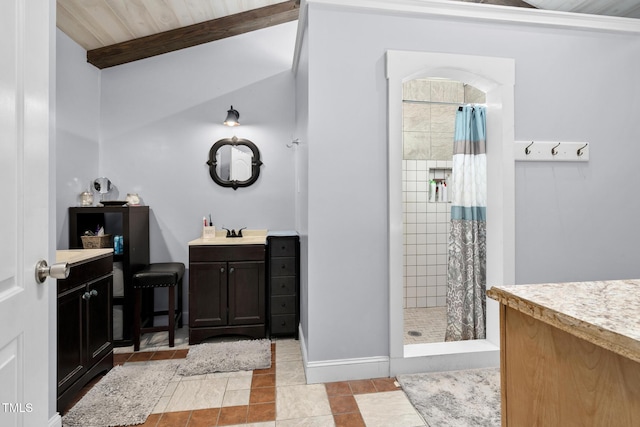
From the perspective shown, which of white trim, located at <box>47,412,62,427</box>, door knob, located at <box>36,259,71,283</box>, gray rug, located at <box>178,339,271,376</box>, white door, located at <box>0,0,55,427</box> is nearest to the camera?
white door, located at <box>0,0,55,427</box>

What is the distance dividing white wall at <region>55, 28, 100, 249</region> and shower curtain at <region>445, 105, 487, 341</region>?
332 cm

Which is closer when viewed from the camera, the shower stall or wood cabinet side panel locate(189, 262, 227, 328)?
wood cabinet side panel locate(189, 262, 227, 328)

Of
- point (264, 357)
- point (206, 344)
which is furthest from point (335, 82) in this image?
point (206, 344)

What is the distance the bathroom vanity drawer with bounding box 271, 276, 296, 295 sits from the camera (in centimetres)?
290

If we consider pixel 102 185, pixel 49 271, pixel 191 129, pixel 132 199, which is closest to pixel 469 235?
pixel 49 271

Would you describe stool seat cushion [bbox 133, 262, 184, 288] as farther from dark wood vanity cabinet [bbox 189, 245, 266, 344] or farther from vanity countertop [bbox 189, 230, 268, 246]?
vanity countertop [bbox 189, 230, 268, 246]

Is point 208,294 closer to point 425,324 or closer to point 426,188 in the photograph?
point 425,324

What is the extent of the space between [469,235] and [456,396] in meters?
1.18

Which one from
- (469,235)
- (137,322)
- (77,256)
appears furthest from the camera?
(137,322)

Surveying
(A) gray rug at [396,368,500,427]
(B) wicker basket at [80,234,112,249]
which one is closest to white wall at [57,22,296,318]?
(B) wicker basket at [80,234,112,249]

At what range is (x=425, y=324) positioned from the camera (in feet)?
10.7

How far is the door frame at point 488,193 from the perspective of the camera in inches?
87.7

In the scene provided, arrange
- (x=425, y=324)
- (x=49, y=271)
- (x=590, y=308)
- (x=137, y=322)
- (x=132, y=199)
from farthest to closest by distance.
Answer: (x=425, y=324) < (x=132, y=199) < (x=137, y=322) < (x=49, y=271) < (x=590, y=308)

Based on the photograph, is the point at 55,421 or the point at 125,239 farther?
the point at 125,239
